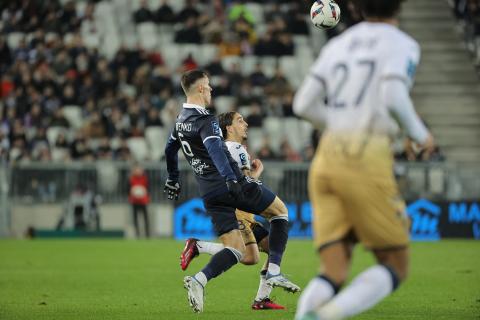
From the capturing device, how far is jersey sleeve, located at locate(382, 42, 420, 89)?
6430 millimetres

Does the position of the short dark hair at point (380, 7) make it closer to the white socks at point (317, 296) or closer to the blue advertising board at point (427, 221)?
the white socks at point (317, 296)

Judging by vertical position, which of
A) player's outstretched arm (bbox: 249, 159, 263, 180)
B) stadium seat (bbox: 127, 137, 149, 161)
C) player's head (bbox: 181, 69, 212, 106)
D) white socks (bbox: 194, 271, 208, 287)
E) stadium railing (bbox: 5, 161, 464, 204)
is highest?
player's head (bbox: 181, 69, 212, 106)

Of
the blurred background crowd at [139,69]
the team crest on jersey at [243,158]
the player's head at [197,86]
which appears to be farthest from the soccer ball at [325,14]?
the blurred background crowd at [139,69]

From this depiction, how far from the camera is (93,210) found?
26.9 m

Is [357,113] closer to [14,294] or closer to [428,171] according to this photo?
[14,294]

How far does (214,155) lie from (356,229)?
13.0 ft

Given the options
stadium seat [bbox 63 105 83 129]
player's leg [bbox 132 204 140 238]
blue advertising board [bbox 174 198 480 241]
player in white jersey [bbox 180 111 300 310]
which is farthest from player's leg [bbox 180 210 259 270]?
stadium seat [bbox 63 105 83 129]

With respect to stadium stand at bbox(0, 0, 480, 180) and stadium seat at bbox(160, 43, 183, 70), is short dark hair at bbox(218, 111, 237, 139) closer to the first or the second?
stadium stand at bbox(0, 0, 480, 180)

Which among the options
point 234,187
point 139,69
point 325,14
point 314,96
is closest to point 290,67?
point 139,69

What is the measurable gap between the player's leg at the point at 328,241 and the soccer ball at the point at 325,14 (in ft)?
20.3

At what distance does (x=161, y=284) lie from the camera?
14.3m

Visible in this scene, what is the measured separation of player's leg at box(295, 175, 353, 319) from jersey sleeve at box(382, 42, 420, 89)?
76 cm

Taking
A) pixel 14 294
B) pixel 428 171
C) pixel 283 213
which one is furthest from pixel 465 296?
pixel 428 171

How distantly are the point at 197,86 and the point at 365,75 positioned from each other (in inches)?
173
